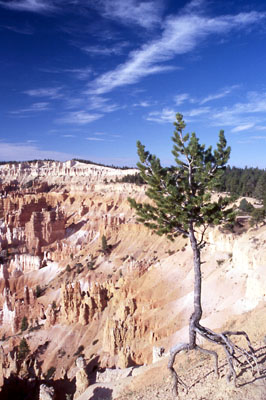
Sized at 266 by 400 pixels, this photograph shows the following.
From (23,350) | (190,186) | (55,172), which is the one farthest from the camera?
(55,172)

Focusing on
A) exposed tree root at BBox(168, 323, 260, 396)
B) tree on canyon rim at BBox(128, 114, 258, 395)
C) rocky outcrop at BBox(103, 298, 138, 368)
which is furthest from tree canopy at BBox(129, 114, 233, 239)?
rocky outcrop at BBox(103, 298, 138, 368)

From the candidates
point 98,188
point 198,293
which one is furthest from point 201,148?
point 98,188

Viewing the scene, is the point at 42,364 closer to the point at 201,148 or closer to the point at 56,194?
the point at 201,148

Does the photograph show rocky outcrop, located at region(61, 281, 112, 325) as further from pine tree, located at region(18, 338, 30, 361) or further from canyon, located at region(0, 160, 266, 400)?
pine tree, located at region(18, 338, 30, 361)

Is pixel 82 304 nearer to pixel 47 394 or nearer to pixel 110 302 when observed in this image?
pixel 110 302

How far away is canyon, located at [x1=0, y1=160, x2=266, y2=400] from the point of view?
18.2 meters

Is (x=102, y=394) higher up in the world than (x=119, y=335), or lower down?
higher up

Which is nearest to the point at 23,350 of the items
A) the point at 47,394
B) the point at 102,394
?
the point at 47,394

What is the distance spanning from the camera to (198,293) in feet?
31.7

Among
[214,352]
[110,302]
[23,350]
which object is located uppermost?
[214,352]

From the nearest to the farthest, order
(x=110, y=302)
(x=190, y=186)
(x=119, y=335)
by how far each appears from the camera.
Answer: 1. (x=190, y=186)
2. (x=119, y=335)
3. (x=110, y=302)

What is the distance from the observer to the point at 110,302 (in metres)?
33.3

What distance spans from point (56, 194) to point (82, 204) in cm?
1279

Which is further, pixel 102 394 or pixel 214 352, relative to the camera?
pixel 102 394
